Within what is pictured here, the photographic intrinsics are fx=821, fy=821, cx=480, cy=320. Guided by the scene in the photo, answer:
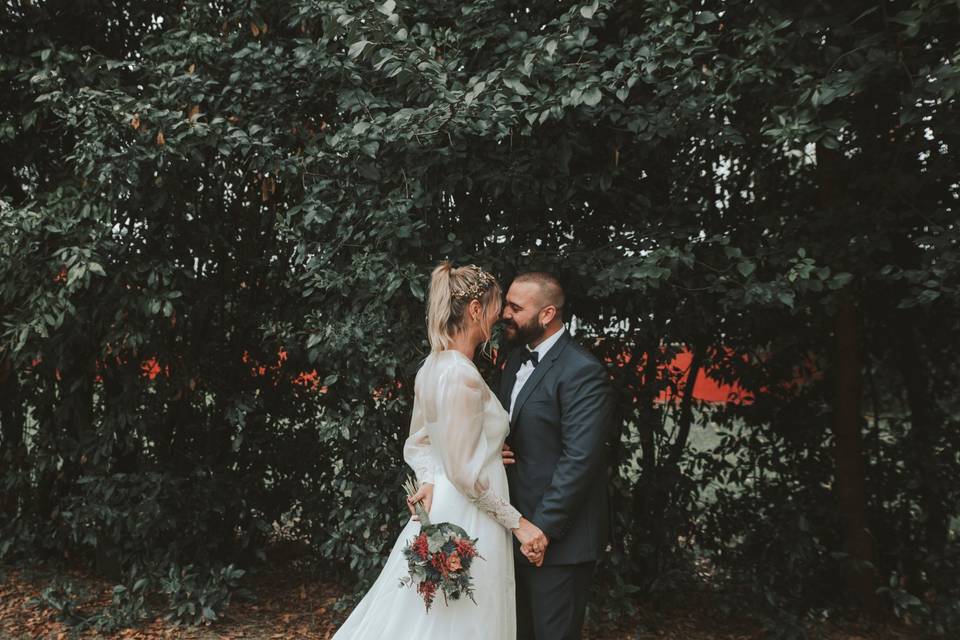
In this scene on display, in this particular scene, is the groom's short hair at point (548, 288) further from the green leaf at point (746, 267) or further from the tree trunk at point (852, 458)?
the tree trunk at point (852, 458)

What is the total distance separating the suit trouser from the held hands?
12 centimetres

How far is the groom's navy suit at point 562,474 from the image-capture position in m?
3.24

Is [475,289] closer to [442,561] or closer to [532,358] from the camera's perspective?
[532,358]

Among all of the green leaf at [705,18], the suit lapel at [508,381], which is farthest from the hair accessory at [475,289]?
the green leaf at [705,18]

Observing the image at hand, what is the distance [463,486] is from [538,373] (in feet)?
1.93

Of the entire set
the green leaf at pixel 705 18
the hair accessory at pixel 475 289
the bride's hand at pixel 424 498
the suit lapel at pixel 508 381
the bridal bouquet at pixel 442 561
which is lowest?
the bridal bouquet at pixel 442 561

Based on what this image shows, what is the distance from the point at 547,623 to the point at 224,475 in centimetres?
359

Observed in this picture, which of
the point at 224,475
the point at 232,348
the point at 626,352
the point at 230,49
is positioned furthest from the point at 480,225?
the point at 224,475

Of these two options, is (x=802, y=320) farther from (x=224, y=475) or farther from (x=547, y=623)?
(x=224, y=475)

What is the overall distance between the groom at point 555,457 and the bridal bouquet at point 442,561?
31cm

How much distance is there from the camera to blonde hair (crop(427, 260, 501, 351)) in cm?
328

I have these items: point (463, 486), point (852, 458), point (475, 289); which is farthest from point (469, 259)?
point (852, 458)

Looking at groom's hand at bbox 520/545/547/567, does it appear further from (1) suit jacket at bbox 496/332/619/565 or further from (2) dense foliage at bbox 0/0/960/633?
(2) dense foliage at bbox 0/0/960/633

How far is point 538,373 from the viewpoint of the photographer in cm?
345
